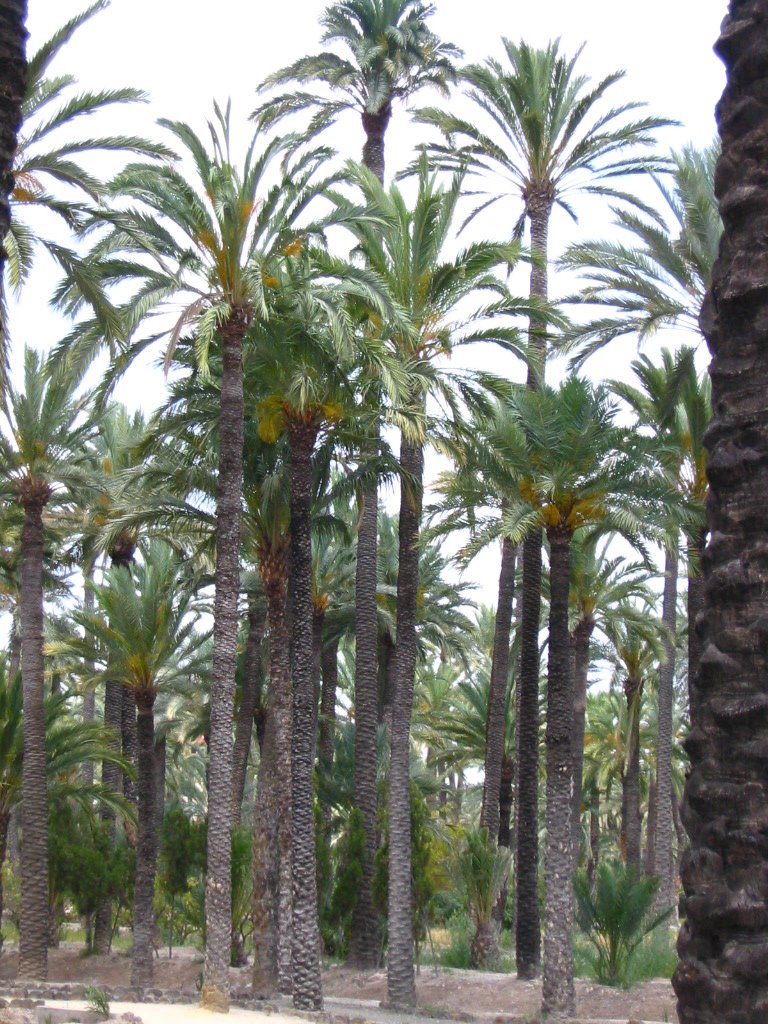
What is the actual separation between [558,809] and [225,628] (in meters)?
5.84

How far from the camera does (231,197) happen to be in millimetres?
18141

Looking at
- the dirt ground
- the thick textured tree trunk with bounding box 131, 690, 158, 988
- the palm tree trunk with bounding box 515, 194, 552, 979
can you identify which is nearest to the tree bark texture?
the palm tree trunk with bounding box 515, 194, 552, 979

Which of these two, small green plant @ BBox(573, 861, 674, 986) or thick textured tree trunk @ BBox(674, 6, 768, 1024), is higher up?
thick textured tree trunk @ BBox(674, 6, 768, 1024)

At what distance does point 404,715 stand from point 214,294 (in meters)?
7.97

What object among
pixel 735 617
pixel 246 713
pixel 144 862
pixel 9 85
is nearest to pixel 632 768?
pixel 246 713

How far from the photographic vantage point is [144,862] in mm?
24594

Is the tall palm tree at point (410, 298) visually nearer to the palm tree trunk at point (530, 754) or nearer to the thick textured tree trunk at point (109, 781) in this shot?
the palm tree trunk at point (530, 754)

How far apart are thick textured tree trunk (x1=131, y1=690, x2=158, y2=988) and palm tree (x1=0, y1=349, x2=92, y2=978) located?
2.00m

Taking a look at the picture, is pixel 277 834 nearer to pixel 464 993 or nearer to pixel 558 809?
pixel 464 993

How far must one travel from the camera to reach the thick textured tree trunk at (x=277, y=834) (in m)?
20.2

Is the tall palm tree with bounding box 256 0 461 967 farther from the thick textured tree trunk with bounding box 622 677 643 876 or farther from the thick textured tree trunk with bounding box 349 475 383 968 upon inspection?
the thick textured tree trunk with bounding box 622 677 643 876

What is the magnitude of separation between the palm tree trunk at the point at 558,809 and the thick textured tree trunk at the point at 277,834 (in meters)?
4.26

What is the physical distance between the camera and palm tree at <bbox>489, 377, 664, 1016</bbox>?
1905 cm

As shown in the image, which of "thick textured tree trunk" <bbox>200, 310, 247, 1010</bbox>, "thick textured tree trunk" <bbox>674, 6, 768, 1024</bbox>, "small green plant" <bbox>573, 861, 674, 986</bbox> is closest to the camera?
"thick textured tree trunk" <bbox>674, 6, 768, 1024</bbox>
